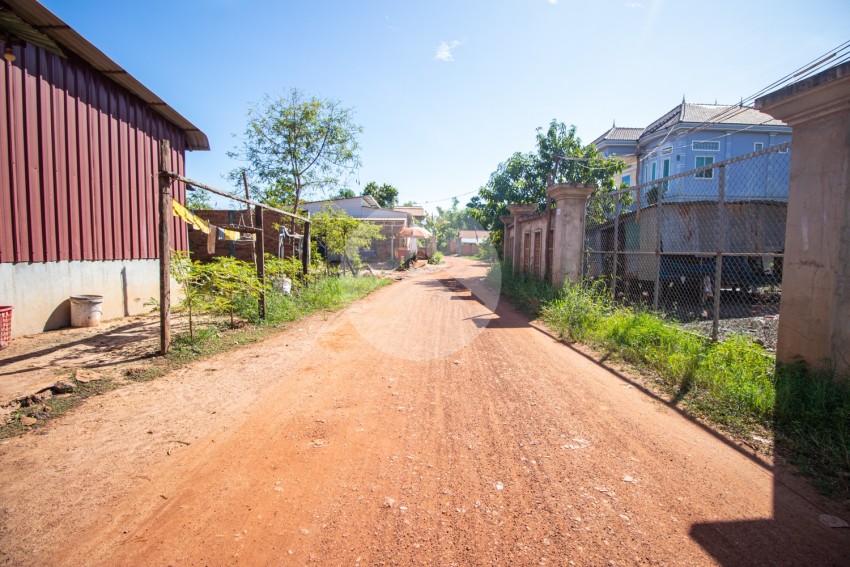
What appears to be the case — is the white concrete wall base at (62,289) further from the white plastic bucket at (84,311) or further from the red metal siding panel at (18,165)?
the red metal siding panel at (18,165)

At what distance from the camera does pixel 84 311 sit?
7.50 m

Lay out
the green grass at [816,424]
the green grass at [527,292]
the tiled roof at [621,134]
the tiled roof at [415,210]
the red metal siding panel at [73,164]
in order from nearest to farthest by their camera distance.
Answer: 1. the green grass at [816,424]
2. the red metal siding panel at [73,164]
3. the green grass at [527,292]
4. the tiled roof at [621,134]
5. the tiled roof at [415,210]

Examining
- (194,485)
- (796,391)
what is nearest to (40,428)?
(194,485)

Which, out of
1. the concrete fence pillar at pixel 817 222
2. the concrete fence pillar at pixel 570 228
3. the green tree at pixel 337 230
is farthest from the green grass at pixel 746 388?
the green tree at pixel 337 230

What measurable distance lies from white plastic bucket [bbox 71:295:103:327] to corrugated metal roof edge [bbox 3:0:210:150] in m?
4.50

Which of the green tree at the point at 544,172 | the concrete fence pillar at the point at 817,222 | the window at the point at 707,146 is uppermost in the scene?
the window at the point at 707,146

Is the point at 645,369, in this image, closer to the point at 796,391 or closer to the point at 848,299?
the point at 796,391

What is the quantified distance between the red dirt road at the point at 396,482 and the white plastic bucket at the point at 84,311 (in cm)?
427

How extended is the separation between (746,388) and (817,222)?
1.60m

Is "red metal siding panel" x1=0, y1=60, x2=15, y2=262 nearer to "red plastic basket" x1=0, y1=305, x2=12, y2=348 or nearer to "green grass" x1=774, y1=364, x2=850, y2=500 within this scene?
"red plastic basket" x1=0, y1=305, x2=12, y2=348

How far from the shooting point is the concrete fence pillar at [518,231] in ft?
52.5

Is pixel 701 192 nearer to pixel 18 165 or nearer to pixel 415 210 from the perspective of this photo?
pixel 18 165

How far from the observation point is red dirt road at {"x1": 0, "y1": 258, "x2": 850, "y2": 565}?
2068 mm

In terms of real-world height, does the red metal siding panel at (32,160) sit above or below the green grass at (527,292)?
above
